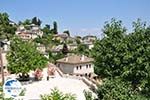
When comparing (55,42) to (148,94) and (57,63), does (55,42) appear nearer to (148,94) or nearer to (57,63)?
(57,63)

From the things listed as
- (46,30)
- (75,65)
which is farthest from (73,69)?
(46,30)

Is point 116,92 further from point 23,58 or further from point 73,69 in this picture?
point 73,69

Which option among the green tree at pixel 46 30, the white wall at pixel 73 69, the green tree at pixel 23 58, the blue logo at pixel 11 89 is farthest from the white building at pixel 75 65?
the green tree at pixel 46 30

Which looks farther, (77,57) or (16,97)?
(77,57)

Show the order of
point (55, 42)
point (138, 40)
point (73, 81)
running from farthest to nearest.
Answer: point (55, 42), point (73, 81), point (138, 40)

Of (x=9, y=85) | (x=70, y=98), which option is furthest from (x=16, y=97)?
(x=70, y=98)

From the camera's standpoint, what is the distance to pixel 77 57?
221 feet

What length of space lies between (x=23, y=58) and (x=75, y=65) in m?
21.7

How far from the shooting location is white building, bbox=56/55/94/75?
6531 cm

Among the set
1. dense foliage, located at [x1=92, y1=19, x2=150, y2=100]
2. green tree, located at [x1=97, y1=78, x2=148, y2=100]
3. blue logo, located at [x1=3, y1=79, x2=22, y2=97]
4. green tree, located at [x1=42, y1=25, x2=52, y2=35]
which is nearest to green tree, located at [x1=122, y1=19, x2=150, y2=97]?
dense foliage, located at [x1=92, y1=19, x2=150, y2=100]

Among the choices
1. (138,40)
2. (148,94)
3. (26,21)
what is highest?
(26,21)

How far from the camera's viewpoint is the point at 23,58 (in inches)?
1743

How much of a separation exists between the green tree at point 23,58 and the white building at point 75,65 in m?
19.8

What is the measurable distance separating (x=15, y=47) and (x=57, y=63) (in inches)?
938
